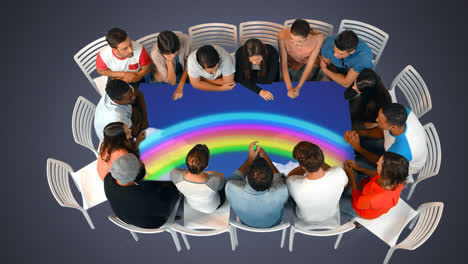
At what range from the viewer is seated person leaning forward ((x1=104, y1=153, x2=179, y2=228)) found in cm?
285

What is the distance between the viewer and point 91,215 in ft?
13.7

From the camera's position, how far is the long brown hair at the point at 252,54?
3.15m

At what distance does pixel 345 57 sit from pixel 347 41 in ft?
0.90

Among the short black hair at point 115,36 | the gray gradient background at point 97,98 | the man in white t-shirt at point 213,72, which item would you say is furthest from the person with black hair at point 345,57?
the short black hair at point 115,36

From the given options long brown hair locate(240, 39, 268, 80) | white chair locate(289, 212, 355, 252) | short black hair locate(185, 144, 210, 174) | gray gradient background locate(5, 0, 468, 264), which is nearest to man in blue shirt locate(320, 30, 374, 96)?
long brown hair locate(240, 39, 268, 80)

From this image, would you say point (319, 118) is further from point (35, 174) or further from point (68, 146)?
point (35, 174)

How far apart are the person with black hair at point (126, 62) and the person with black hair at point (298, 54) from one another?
1.34 metres

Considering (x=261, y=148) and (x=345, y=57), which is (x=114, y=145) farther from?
(x=345, y=57)

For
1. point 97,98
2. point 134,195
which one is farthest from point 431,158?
point 97,98

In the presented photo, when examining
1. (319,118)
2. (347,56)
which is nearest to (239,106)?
(319,118)

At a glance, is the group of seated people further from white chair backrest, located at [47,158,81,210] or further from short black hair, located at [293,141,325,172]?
white chair backrest, located at [47,158,81,210]

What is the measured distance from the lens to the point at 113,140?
10.3ft

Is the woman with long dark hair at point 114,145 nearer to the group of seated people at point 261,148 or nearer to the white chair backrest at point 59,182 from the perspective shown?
the group of seated people at point 261,148

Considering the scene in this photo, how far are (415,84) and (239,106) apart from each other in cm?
190
